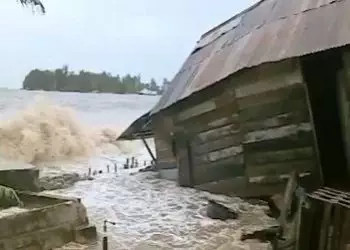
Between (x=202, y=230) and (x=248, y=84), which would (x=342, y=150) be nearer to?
(x=248, y=84)

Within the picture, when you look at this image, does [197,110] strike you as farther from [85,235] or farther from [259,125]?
[85,235]

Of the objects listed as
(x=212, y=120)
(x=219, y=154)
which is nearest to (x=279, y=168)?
(x=219, y=154)

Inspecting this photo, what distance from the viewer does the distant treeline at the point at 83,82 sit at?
19.6m

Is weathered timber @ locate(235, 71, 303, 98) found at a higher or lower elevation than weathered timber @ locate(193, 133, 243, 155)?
higher

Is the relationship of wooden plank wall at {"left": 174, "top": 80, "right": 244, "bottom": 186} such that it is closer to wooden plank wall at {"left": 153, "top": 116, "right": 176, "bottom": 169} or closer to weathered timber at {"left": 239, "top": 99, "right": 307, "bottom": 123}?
weathered timber at {"left": 239, "top": 99, "right": 307, "bottom": 123}

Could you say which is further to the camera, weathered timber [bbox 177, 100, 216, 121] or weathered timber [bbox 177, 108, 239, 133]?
weathered timber [bbox 177, 100, 216, 121]

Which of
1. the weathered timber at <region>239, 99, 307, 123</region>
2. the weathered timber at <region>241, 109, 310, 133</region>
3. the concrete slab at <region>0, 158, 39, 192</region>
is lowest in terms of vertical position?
the concrete slab at <region>0, 158, 39, 192</region>

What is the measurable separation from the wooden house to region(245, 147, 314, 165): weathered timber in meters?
0.02

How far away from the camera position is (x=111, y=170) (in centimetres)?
1781

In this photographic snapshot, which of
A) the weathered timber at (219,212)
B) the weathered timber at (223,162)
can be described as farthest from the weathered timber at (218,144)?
the weathered timber at (219,212)

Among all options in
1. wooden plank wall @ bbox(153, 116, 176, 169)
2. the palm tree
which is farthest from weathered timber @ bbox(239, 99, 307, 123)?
the palm tree

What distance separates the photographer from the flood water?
319 inches

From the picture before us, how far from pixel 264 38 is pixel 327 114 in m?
1.61

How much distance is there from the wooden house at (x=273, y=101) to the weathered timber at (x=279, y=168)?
2cm
